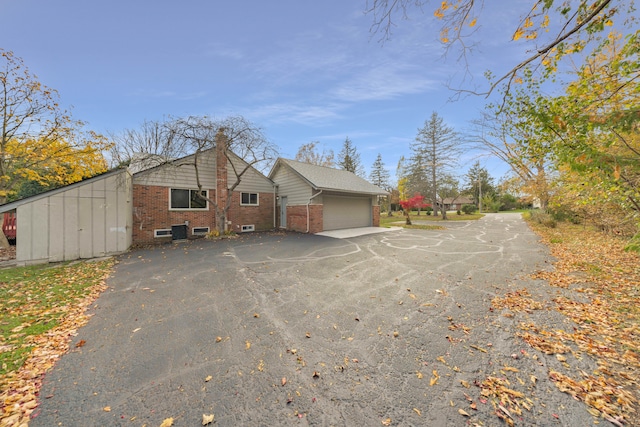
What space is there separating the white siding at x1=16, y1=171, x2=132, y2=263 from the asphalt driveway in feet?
14.0

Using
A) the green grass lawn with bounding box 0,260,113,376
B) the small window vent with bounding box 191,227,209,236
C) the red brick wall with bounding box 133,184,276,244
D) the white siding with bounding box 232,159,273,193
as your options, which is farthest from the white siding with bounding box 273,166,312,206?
the green grass lawn with bounding box 0,260,113,376

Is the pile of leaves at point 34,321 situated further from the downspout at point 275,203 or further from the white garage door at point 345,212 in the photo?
the white garage door at point 345,212

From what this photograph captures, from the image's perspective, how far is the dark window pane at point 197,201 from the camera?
12.5m

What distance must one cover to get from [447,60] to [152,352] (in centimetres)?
658

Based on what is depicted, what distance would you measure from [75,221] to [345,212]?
13424 mm

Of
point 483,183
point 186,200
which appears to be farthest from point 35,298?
point 483,183

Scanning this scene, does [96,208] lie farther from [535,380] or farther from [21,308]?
[535,380]

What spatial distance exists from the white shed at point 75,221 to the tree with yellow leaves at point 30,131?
157 inches

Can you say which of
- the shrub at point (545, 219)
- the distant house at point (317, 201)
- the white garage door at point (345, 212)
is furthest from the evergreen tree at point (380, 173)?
the white garage door at point (345, 212)

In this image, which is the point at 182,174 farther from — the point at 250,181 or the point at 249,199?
the point at 249,199

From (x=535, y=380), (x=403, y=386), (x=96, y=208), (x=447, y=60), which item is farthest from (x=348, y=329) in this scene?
(x=96, y=208)

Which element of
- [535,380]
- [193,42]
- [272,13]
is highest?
[193,42]

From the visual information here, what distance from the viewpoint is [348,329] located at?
3516 mm

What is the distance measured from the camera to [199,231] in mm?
12617
